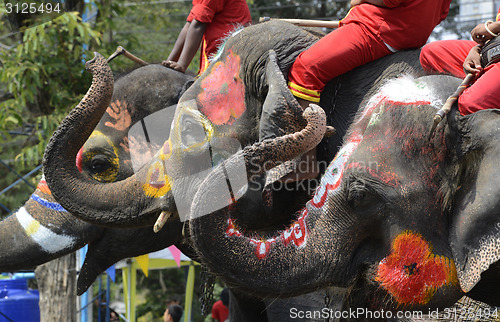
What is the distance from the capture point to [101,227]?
3.83 m

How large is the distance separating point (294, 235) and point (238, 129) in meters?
0.79

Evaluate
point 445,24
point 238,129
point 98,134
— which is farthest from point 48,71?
point 445,24

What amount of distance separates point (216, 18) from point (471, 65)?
66.9 inches

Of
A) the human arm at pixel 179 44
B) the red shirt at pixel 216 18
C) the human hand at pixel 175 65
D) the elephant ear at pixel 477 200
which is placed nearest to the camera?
the elephant ear at pixel 477 200

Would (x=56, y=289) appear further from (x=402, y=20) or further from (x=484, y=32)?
(x=484, y=32)

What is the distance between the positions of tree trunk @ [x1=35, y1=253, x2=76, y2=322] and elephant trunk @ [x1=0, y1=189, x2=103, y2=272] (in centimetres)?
157

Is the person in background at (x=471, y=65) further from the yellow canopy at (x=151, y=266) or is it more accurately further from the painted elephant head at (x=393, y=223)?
the yellow canopy at (x=151, y=266)

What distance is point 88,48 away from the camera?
5574mm

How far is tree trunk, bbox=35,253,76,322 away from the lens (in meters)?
5.23

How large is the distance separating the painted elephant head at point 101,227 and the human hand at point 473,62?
68.3 inches

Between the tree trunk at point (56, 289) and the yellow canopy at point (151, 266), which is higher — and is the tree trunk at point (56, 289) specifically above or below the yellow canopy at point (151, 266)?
above

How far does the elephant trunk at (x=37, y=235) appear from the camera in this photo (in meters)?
3.62

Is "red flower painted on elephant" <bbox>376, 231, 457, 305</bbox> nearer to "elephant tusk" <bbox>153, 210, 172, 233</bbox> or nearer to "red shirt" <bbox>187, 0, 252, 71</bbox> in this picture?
"elephant tusk" <bbox>153, 210, 172, 233</bbox>

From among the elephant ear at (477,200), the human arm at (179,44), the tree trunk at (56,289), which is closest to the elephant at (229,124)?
the elephant ear at (477,200)
